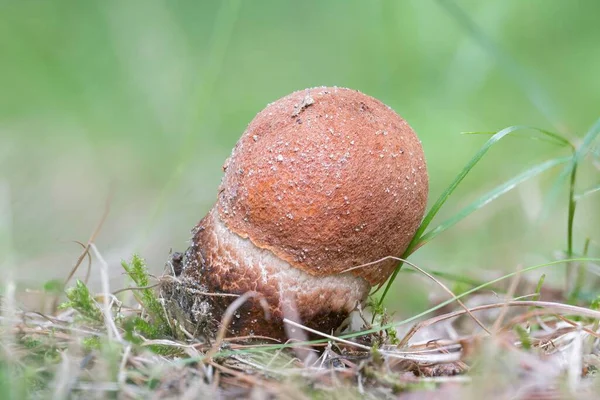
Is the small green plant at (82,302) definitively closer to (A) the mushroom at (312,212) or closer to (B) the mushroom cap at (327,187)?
(A) the mushroom at (312,212)

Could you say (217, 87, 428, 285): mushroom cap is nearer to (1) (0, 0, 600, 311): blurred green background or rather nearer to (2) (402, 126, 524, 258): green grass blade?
(2) (402, 126, 524, 258): green grass blade

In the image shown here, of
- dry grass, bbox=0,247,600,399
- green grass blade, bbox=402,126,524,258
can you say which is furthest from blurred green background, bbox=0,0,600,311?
dry grass, bbox=0,247,600,399

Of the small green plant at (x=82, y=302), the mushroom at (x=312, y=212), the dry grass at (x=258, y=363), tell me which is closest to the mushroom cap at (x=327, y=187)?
Result: the mushroom at (x=312, y=212)

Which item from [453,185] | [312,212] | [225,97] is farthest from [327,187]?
[225,97]

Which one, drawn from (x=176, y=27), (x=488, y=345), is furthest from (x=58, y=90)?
(x=488, y=345)

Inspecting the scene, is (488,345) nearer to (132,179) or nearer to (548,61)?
(132,179)

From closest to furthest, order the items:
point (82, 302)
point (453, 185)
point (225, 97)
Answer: point (82, 302), point (453, 185), point (225, 97)

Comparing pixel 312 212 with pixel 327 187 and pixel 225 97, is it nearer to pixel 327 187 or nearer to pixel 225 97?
pixel 327 187
